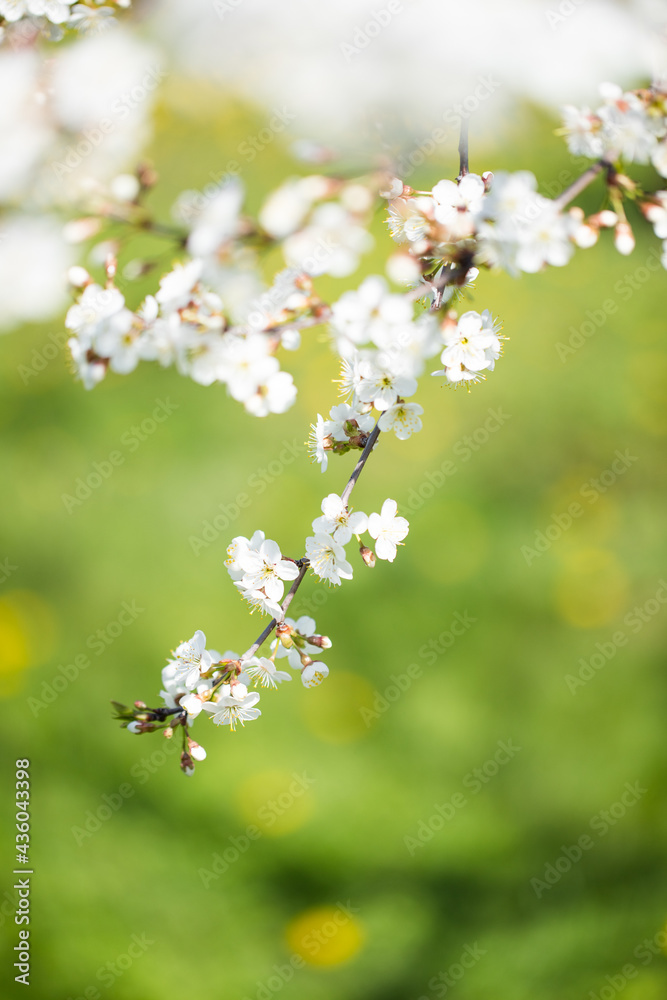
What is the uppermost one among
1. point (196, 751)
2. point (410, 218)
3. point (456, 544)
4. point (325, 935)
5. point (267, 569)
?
point (410, 218)

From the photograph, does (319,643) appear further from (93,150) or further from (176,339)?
(93,150)

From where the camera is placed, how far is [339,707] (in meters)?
3.03

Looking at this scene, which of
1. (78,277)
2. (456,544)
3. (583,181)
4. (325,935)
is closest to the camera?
(583,181)

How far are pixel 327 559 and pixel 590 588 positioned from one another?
234 centimetres

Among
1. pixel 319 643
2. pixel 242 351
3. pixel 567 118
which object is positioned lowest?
pixel 319 643

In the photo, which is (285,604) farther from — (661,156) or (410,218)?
(661,156)

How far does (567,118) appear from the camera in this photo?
4.53 ft

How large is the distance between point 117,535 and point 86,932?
1.58 metres

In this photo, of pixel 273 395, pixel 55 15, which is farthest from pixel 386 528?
pixel 55 15

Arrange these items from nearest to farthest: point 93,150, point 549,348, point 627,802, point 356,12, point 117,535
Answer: point 93,150
point 627,802
point 356,12
point 117,535
point 549,348

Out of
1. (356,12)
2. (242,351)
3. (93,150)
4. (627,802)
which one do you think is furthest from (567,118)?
(627,802)

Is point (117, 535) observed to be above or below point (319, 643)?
below

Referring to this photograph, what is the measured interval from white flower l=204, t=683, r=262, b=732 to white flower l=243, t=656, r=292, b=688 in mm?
41

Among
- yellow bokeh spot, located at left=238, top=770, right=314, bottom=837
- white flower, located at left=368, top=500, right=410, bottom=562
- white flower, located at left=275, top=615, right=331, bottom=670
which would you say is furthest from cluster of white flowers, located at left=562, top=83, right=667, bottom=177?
yellow bokeh spot, located at left=238, top=770, right=314, bottom=837
